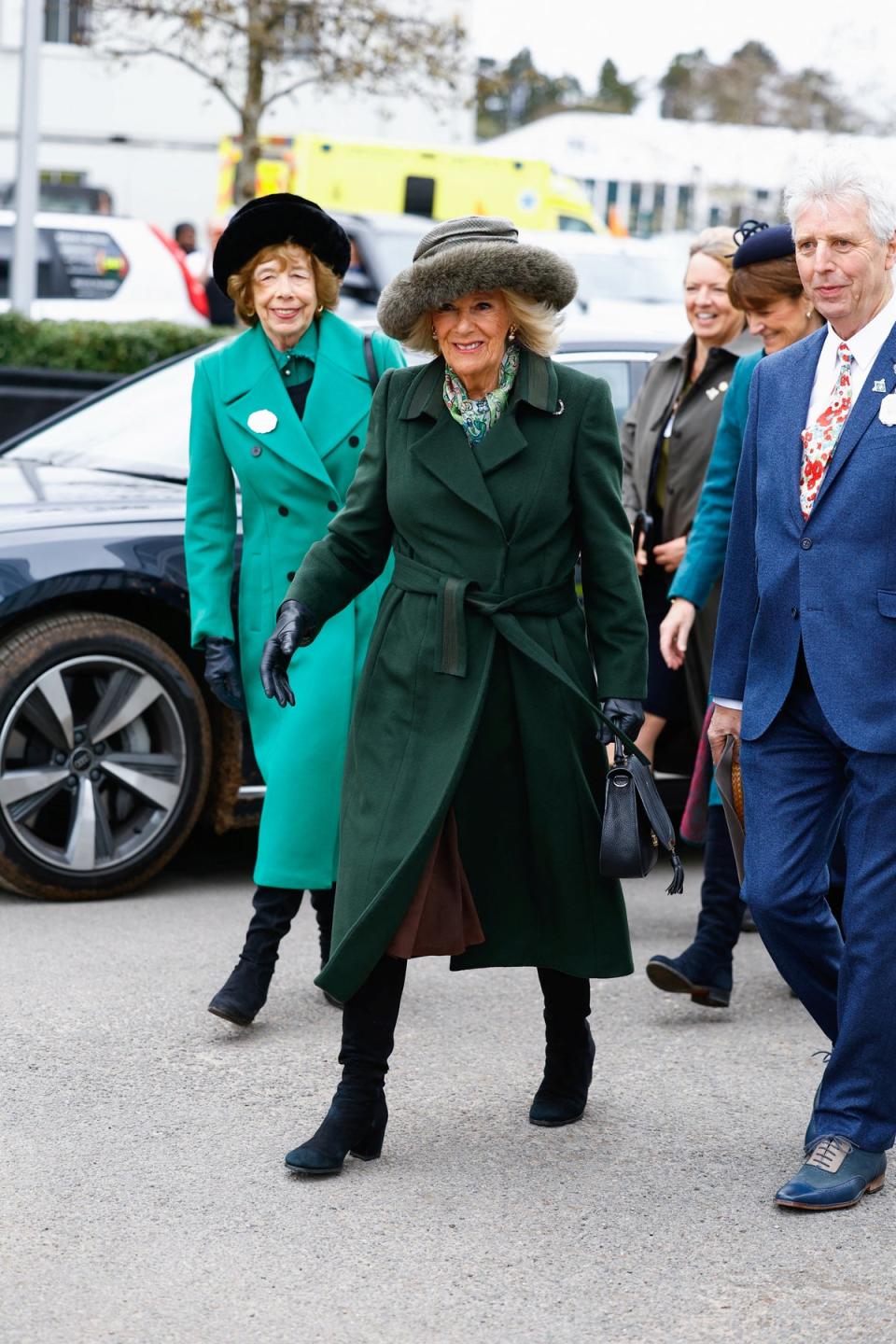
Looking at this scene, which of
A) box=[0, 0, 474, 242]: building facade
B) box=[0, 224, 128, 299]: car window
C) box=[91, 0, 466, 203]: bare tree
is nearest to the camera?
box=[0, 224, 128, 299]: car window

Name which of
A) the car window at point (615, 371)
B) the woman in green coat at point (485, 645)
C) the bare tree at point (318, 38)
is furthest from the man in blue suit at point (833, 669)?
the bare tree at point (318, 38)

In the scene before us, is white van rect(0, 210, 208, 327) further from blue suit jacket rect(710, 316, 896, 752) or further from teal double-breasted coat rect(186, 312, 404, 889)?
blue suit jacket rect(710, 316, 896, 752)

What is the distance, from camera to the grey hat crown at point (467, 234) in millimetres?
3965

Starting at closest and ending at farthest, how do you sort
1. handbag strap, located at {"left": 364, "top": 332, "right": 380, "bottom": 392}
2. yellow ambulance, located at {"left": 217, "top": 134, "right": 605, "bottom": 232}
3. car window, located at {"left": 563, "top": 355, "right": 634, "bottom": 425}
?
handbag strap, located at {"left": 364, "top": 332, "right": 380, "bottom": 392}
car window, located at {"left": 563, "top": 355, "right": 634, "bottom": 425}
yellow ambulance, located at {"left": 217, "top": 134, "right": 605, "bottom": 232}

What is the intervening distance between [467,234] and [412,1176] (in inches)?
72.7

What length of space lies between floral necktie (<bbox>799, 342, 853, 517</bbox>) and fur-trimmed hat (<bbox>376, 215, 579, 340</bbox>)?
1.84ft

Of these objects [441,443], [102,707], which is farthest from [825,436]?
[102,707]

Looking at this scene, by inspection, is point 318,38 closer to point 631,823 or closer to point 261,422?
point 261,422

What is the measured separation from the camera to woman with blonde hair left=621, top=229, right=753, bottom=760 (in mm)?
5809

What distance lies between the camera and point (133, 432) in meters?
→ 6.82

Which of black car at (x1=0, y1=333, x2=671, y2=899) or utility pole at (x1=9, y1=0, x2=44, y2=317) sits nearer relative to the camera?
black car at (x1=0, y1=333, x2=671, y2=899)

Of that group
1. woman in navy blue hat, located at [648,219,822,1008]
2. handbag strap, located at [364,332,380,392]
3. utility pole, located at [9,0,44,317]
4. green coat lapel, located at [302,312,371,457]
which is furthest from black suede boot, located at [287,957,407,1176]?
utility pole, located at [9,0,44,317]

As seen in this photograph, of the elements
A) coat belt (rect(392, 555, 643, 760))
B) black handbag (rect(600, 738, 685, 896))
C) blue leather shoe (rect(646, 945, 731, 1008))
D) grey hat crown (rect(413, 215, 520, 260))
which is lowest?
blue leather shoe (rect(646, 945, 731, 1008))

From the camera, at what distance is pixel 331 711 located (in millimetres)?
4836
